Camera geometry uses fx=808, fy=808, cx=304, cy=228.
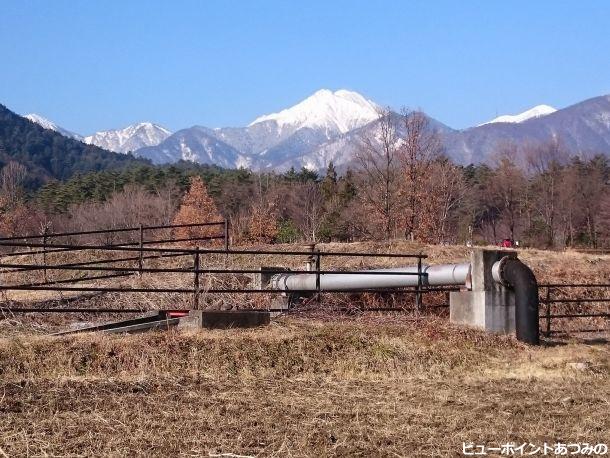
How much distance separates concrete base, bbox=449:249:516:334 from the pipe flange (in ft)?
0.22

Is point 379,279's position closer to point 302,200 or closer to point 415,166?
point 415,166

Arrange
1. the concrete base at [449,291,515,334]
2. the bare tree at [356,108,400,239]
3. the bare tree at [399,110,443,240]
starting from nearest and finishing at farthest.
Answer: the concrete base at [449,291,515,334]
the bare tree at [399,110,443,240]
the bare tree at [356,108,400,239]

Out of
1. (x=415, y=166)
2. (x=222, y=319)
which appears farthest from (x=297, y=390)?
(x=415, y=166)

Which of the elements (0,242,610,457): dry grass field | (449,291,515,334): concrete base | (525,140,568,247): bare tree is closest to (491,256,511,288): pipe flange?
(449,291,515,334): concrete base

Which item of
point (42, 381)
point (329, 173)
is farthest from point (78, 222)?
point (42, 381)

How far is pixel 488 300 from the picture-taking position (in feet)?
44.6

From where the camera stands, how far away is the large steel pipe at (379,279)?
594 inches

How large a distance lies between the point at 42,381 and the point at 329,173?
8690cm

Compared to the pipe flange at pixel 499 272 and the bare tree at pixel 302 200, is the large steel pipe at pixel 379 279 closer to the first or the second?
the pipe flange at pixel 499 272

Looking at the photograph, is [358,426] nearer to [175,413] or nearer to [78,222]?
[175,413]

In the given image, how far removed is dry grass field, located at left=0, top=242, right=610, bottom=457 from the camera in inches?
271

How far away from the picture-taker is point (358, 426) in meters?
7.48

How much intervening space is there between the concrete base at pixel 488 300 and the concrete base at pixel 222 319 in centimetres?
362

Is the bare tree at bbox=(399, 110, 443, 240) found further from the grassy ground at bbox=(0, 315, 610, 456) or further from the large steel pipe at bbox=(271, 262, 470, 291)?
the grassy ground at bbox=(0, 315, 610, 456)
